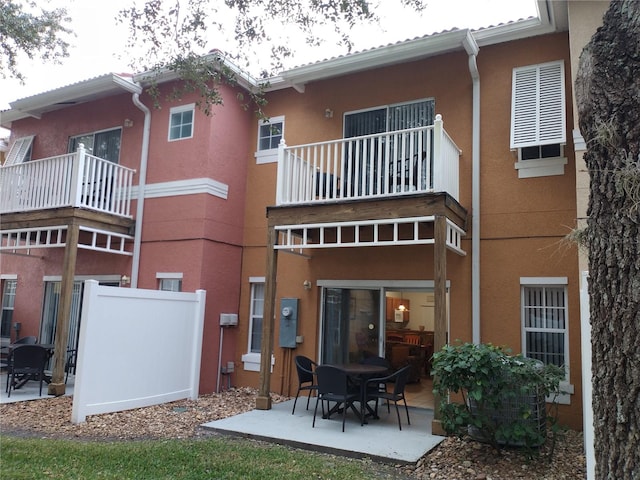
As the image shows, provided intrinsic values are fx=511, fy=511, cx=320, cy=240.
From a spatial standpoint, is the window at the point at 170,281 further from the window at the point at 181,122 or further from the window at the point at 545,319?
the window at the point at 545,319

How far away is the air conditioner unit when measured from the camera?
33.6 ft

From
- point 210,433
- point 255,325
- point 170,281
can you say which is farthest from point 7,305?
point 210,433

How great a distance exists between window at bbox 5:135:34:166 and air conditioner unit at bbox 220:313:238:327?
7.36 metres

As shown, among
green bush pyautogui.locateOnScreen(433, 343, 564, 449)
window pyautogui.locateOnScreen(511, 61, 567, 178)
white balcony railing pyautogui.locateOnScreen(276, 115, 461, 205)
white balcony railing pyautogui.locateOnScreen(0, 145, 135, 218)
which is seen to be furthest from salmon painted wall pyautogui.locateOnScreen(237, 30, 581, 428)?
white balcony railing pyautogui.locateOnScreen(0, 145, 135, 218)

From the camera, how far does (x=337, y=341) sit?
9633 millimetres

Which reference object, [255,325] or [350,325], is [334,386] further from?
[255,325]

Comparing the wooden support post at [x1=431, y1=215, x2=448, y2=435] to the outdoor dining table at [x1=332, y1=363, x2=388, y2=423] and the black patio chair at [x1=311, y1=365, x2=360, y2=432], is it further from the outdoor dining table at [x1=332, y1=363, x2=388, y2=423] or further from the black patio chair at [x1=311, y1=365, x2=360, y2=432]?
the black patio chair at [x1=311, y1=365, x2=360, y2=432]

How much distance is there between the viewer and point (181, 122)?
35.6 ft

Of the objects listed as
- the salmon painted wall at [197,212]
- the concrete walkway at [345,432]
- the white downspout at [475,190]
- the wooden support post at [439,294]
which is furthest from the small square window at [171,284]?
the white downspout at [475,190]

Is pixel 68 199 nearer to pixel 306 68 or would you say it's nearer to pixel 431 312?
pixel 306 68

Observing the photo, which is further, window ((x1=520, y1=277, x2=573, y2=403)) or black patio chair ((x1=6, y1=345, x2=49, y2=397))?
black patio chair ((x1=6, y1=345, x2=49, y2=397))

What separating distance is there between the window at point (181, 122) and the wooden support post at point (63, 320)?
9.19 feet

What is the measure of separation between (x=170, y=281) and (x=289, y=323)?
108 inches

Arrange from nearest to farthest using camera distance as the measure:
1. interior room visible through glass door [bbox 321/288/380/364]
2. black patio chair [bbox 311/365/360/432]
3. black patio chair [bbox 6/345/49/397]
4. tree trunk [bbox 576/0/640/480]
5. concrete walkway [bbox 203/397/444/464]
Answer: tree trunk [bbox 576/0/640/480], concrete walkway [bbox 203/397/444/464], black patio chair [bbox 311/365/360/432], black patio chair [bbox 6/345/49/397], interior room visible through glass door [bbox 321/288/380/364]
